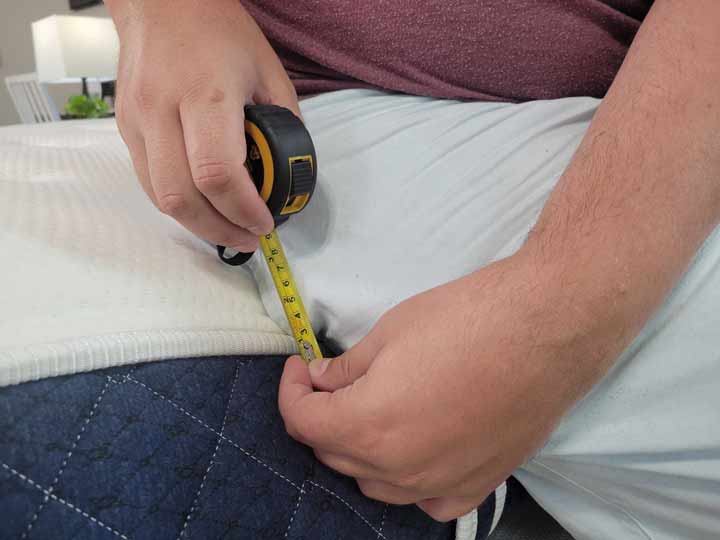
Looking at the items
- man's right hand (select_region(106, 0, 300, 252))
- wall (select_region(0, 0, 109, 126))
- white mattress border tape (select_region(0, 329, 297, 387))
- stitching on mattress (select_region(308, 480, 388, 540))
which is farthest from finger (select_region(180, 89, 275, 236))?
wall (select_region(0, 0, 109, 126))

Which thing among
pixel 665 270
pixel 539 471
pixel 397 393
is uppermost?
pixel 665 270

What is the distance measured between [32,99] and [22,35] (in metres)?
1.20

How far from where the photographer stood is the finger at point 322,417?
1.25 ft

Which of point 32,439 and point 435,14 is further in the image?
point 435,14

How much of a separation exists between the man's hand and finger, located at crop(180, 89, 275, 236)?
0.49 feet

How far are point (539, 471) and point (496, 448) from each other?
0.46ft

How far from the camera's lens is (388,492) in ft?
1.37

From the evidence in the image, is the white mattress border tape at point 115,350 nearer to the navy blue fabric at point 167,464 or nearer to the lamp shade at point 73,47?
the navy blue fabric at point 167,464

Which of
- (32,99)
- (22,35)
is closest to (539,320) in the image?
(32,99)

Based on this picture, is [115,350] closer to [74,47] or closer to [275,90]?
[275,90]

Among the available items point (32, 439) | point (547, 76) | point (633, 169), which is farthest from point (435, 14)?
point (32, 439)

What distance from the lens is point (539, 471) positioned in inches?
19.4

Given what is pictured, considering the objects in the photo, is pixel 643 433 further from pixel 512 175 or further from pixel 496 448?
pixel 512 175

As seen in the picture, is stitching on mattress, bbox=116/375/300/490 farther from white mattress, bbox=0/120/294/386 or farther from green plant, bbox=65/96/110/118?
green plant, bbox=65/96/110/118
